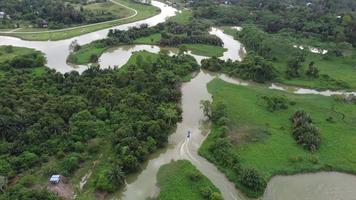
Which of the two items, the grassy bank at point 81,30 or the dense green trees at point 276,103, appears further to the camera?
the grassy bank at point 81,30

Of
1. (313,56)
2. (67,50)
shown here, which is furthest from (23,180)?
(313,56)

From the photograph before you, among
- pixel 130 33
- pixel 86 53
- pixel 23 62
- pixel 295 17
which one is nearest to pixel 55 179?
pixel 23 62

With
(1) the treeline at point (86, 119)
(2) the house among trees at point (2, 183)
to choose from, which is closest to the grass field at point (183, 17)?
(1) the treeline at point (86, 119)

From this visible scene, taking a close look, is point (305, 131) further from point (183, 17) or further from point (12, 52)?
point (183, 17)

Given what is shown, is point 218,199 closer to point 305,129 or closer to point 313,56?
point 305,129

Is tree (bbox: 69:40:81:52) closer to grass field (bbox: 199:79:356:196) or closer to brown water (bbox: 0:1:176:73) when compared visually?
brown water (bbox: 0:1:176:73)

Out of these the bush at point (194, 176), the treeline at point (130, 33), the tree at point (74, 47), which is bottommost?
the tree at point (74, 47)

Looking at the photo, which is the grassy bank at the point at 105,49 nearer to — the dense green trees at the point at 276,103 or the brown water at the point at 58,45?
the brown water at the point at 58,45
